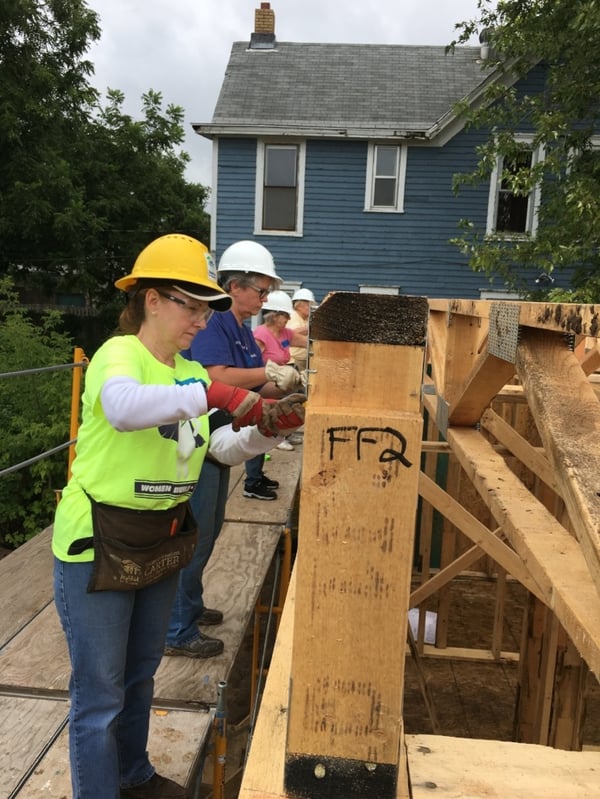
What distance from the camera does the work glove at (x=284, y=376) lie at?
7.54 feet

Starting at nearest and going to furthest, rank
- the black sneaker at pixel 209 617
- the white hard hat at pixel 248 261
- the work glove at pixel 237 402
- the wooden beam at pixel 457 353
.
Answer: the work glove at pixel 237 402
the wooden beam at pixel 457 353
the white hard hat at pixel 248 261
the black sneaker at pixel 209 617

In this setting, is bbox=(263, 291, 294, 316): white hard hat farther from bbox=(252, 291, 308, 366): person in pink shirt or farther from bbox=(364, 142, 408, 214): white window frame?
bbox=(364, 142, 408, 214): white window frame

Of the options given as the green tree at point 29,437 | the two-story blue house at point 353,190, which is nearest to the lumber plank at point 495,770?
the green tree at point 29,437

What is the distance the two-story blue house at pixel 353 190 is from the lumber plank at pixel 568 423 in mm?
12028

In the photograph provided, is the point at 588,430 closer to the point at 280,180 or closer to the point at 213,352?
the point at 213,352

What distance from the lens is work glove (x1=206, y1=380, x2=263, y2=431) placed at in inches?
84.0

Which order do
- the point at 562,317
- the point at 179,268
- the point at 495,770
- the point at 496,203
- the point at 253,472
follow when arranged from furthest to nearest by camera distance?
the point at 496,203
the point at 253,472
the point at 179,268
the point at 562,317
the point at 495,770

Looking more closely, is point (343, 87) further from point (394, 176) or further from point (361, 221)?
point (361, 221)

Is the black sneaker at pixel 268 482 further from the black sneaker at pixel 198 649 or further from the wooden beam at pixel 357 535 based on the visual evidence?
the wooden beam at pixel 357 535

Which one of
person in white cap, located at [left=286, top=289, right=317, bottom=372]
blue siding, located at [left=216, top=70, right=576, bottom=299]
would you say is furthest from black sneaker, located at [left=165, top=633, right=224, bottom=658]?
blue siding, located at [left=216, top=70, right=576, bottom=299]

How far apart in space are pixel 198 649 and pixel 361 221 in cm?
1163

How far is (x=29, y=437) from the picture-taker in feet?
26.2

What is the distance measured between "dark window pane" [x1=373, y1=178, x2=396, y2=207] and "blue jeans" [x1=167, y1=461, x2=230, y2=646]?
37.7 ft

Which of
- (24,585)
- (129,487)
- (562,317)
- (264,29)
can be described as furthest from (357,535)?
(264,29)
